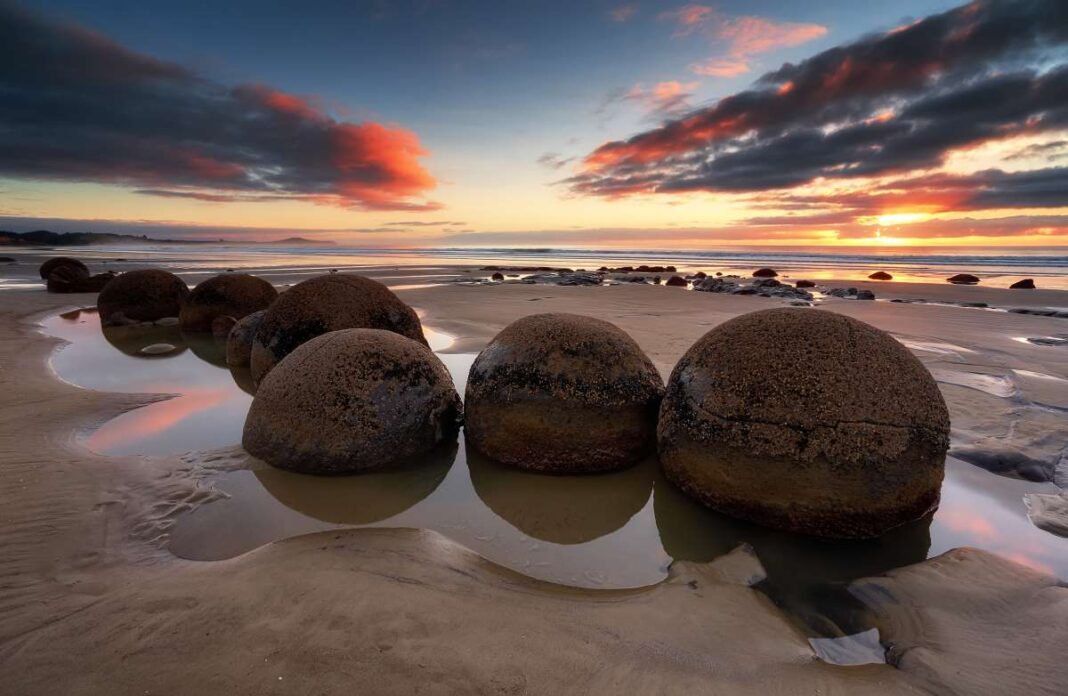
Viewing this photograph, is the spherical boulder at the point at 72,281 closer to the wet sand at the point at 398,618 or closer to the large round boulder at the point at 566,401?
the wet sand at the point at 398,618

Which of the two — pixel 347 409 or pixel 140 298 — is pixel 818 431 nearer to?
pixel 347 409

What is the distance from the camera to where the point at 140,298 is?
11.3m

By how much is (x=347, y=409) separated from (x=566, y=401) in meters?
1.72

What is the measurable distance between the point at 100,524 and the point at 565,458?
10.3ft

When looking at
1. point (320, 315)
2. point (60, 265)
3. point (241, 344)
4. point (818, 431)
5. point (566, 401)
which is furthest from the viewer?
point (60, 265)

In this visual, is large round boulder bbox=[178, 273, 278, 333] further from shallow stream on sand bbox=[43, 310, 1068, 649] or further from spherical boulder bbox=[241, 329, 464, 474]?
spherical boulder bbox=[241, 329, 464, 474]

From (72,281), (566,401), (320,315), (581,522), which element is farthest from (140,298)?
(581,522)

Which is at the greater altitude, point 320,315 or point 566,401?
point 320,315

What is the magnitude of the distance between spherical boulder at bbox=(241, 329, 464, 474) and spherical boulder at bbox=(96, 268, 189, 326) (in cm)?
847

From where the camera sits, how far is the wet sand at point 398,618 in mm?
2117

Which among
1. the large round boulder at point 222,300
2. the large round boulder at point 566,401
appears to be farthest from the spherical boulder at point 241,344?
the large round boulder at point 566,401

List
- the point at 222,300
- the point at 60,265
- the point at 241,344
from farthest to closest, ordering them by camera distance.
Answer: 1. the point at 60,265
2. the point at 222,300
3. the point at 241,344

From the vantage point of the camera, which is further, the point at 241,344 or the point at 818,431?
the point at 241,344

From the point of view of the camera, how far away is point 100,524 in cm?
329
